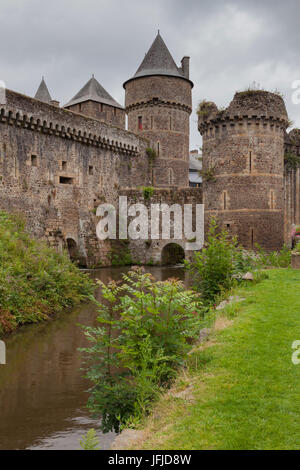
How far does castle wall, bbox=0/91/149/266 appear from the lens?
56.9ft

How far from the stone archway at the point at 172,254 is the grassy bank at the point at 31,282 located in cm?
858

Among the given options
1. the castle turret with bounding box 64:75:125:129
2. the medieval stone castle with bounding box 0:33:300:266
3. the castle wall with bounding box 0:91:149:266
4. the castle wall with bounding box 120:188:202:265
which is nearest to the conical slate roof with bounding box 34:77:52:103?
the castle turret with bounding box 64:75:125:129

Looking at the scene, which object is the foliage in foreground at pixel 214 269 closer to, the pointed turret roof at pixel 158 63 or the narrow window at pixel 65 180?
the narrow window at pixel 65 180

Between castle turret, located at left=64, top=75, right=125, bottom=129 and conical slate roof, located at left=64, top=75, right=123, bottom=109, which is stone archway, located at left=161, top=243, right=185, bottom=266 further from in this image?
conical slate roof, located at left=64, top=75, right=123, bottom=109

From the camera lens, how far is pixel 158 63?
2769 cm

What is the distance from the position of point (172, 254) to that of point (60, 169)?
24.9 feet

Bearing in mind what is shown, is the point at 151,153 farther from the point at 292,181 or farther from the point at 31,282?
the point at 31,282

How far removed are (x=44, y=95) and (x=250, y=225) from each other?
24140 millimetres

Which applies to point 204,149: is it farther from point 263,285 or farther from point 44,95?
point 44,95

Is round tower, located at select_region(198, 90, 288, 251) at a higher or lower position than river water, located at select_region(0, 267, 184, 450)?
higher

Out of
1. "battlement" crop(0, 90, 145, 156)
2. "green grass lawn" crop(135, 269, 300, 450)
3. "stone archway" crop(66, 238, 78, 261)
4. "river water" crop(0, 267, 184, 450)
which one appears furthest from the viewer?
"stone archway" crop(66, 238, 78, 261)

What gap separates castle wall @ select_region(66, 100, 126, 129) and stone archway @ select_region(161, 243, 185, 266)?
1235 centimetres
